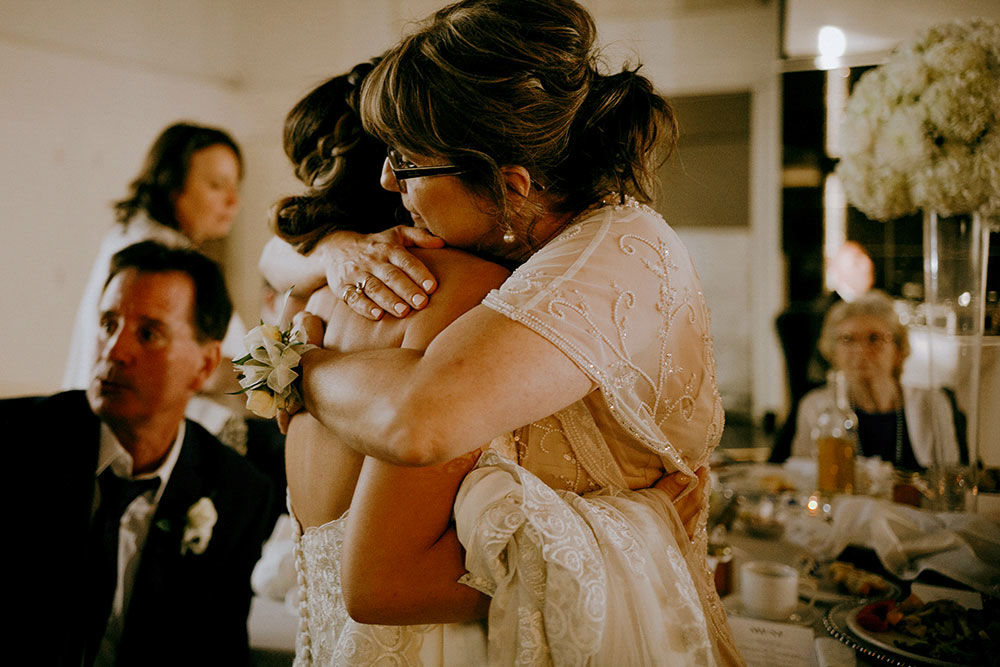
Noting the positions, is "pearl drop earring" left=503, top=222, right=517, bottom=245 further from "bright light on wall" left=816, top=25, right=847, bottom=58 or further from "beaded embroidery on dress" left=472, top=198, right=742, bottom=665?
"bright light on wall" left=816, top=25, right=847, bottom=58

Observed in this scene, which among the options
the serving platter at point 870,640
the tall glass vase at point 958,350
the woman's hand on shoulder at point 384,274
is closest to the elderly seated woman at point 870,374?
the tall glass vase at point 958,350

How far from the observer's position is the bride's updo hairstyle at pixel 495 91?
38.9 inches

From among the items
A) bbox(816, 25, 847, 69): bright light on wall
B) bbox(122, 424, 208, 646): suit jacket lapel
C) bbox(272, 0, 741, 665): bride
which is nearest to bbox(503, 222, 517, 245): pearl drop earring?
bbox(272, 0, 741, 665): bride

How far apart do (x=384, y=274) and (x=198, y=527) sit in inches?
41.5

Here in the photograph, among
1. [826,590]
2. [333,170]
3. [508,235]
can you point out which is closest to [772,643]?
[826,590]

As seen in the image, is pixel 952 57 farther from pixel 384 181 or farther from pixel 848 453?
pixel 384 181

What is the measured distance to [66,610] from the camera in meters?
1.66

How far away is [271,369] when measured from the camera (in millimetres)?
1131

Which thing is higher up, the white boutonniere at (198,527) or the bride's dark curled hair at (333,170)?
the bride's dark curled hair at (333,170)

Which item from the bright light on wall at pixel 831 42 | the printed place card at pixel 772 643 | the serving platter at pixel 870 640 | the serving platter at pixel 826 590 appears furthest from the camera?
the bright light on wall at pixel 831 42

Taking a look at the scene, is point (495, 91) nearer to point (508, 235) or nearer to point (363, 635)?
point (508, 235)

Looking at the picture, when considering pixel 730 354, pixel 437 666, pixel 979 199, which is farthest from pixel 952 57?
pixel 730 354

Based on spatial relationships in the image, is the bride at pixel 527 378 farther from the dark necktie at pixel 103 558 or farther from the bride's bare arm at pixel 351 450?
the dark necktie at pixel 103 558

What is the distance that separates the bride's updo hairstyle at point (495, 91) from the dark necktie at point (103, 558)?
3.82 feet
